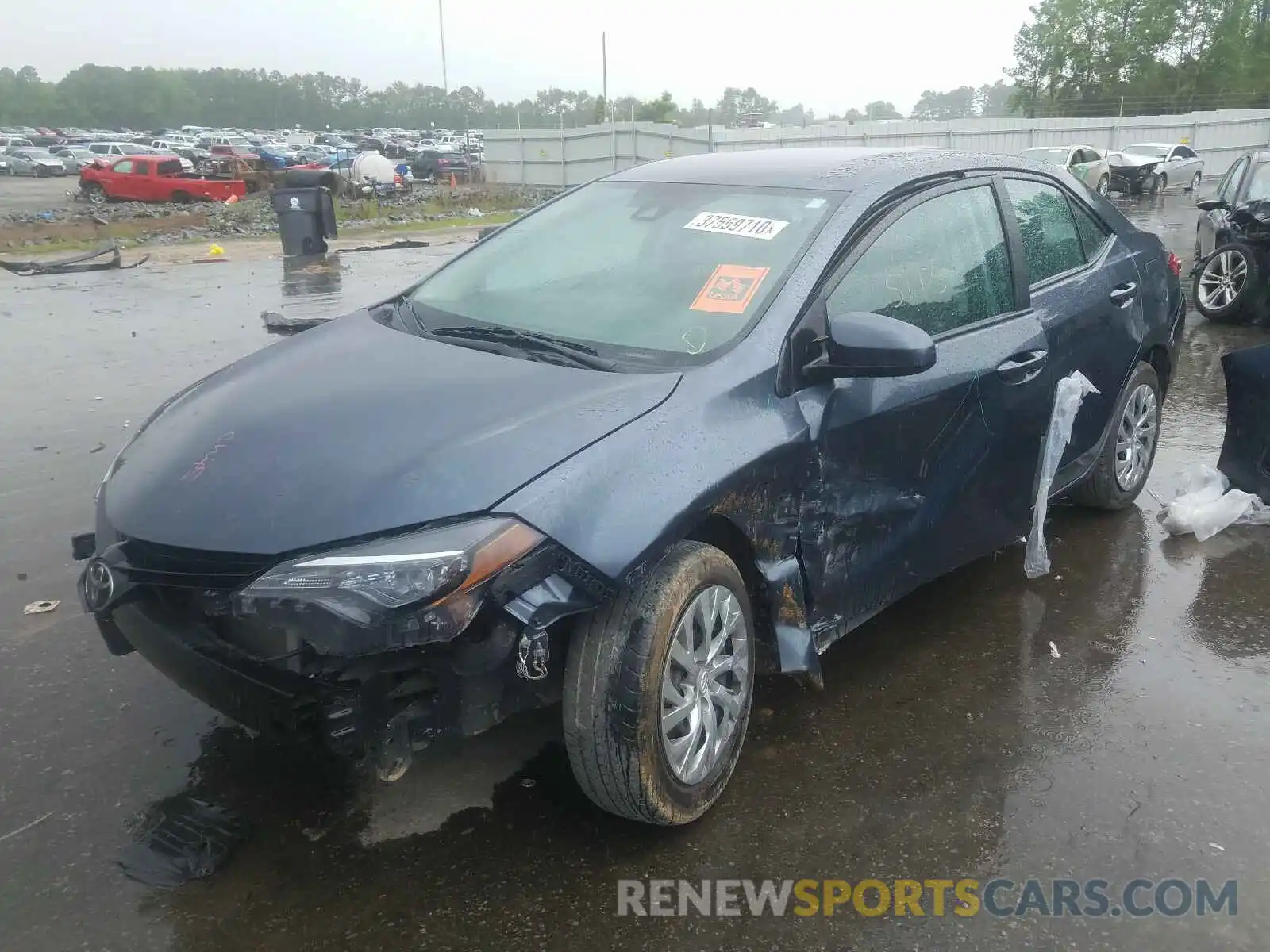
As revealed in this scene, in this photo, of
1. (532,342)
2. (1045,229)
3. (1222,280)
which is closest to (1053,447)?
(1045,229)

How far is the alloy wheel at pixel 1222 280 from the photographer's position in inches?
380

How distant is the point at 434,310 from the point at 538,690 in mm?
1630

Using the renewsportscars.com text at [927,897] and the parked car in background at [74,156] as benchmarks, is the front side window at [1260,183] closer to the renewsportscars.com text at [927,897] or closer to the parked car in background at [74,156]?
the renewsportscars.com text at [927,897]

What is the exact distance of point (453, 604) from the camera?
2.22 metres

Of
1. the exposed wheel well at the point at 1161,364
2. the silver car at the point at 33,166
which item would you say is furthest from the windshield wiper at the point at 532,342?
the silver car at the point at 33,166

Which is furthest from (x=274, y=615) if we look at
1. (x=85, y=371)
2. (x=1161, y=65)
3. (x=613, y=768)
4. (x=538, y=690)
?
(x=1161, y=65)

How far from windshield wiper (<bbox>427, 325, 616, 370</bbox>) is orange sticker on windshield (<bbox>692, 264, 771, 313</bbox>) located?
380mm

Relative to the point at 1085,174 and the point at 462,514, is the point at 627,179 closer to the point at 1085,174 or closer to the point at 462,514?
the point at 462,514

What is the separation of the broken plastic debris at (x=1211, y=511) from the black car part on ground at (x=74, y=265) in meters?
13.6

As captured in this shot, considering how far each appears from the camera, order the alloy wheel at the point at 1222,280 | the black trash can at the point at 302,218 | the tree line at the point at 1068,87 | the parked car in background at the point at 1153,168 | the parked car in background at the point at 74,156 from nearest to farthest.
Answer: the alloy wheel at the point at 1222,280
the black trash can at the point at 302,218
the parked car in background at the point at 1153,168
the parked car in background at the point at 74,156
the tree line at the point at 1068,87

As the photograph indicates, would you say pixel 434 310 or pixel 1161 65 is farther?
pixel 1161 65

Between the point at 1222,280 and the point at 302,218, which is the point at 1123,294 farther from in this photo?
the point at 302,218

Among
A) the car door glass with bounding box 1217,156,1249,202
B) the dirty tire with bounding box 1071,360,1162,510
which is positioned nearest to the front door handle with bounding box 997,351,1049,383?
the dirty tire with bounding box 1071,360,1162,510

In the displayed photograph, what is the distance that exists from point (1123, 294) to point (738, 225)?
2.11m
